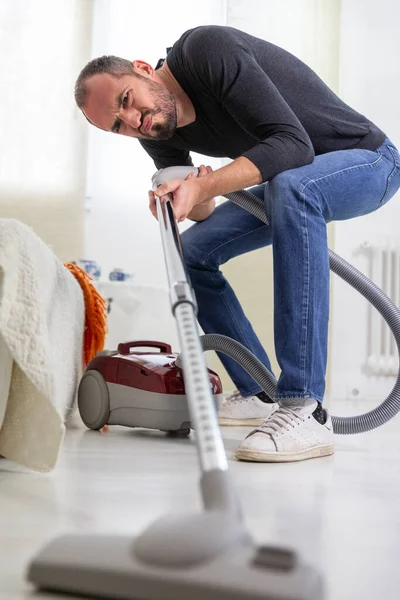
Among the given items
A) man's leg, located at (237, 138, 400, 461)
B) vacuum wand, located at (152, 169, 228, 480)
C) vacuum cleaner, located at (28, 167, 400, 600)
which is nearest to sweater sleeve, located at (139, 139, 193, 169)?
man's leg, located at (237, 138, 400, 461)

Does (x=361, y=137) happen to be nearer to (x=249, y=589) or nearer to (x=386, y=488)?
(x=386, y=488)

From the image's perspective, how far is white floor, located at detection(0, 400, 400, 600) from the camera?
629 millimetres

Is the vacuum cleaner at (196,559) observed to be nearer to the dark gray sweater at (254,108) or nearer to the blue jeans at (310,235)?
the blue jeans at (310,235)

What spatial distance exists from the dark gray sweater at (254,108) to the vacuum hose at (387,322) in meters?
0.13

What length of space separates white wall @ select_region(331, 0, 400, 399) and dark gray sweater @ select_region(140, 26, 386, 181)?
212 centimetres

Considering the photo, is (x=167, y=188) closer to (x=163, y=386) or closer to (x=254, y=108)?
(x=254, y=108)

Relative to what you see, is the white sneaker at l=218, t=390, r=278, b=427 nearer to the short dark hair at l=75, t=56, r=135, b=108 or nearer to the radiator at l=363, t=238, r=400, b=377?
the short dark hair at l=75, t=56, r=135, b=108

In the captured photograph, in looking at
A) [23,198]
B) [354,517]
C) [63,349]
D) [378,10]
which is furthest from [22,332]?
[378,10]

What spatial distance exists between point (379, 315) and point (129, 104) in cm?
247

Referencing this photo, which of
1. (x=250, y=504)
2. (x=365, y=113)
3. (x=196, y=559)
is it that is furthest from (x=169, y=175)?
(x=365, y=113)

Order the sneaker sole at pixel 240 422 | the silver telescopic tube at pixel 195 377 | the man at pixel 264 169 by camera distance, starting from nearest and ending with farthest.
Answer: the silver telescopic tube at pixel 195 377, the man at pixel 264 169, the sneaker sole at pixel 240 422

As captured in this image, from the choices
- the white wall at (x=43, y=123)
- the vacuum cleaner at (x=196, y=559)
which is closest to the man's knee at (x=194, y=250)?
the vacuum cleaner at (x=196, y=559)

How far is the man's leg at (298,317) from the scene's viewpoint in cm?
130

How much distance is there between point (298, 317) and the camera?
133 cm
